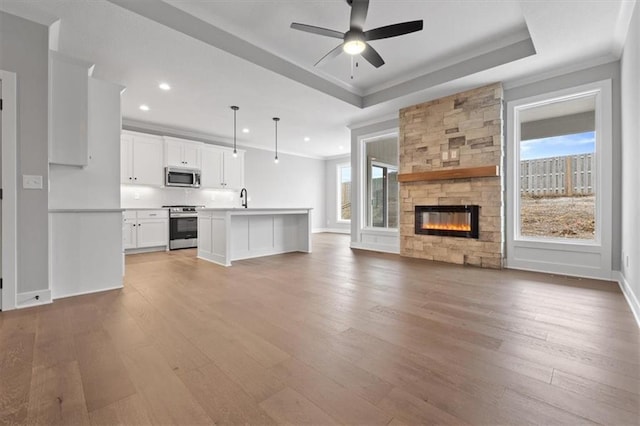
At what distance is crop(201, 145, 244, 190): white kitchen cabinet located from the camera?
7.24 meters

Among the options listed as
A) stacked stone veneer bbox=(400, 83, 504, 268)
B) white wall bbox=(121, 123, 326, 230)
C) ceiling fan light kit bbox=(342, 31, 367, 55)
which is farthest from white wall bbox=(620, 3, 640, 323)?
white wall bbox=(121, 123, 326, 230)

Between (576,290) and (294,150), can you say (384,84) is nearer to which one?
(576,290)

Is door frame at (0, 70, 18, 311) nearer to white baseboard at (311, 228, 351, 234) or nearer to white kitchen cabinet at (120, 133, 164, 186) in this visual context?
white kitchen cabinet at (120, 133, 164, 186)

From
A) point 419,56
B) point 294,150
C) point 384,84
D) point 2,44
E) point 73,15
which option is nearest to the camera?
point 2,44

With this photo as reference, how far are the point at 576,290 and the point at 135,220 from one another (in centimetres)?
729

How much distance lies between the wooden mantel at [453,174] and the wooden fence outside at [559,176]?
1.59 feet

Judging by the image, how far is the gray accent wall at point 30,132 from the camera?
2.56 metres

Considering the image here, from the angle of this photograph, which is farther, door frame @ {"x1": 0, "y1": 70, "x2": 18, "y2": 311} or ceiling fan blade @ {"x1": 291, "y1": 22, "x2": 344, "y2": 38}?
ceiling fan blade @ {"x1": 291, "y1": 22, "x2": 344, "y2": 38}

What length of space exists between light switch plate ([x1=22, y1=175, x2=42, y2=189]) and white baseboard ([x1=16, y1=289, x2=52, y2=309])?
98 cm

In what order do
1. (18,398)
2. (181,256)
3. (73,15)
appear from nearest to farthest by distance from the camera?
(18,398) → (73,15) → (181,256)

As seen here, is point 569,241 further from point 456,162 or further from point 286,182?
point 286,182

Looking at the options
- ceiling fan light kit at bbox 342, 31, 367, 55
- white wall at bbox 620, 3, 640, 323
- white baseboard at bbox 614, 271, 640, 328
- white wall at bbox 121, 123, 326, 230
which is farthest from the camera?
white wall at bbox 121, 123, 326, 230

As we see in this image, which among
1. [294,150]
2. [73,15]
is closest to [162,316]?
[73,15]

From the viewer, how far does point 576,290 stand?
311 cm
